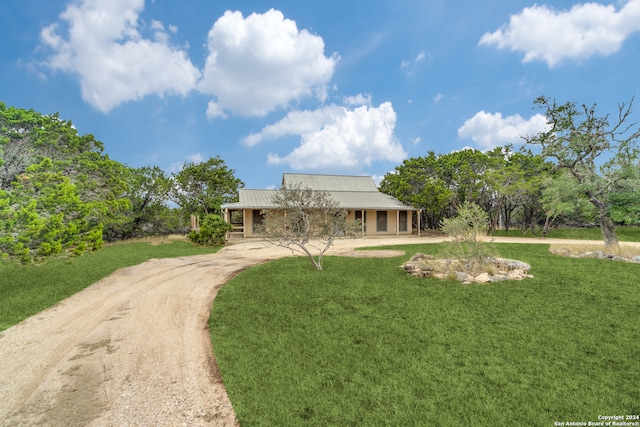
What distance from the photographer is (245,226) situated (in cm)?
2345

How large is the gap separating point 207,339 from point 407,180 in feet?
82.8

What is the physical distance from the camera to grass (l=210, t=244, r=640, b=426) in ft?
11.0

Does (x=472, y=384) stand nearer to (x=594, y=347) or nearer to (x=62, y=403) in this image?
(x=594, y=347)

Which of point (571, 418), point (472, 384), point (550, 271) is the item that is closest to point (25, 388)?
point (472, 384)

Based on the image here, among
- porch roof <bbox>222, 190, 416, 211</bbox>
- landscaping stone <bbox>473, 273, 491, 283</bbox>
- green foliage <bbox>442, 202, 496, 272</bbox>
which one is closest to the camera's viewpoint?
landscaping stone <bbox>473, 273, 491, 283</bbox>

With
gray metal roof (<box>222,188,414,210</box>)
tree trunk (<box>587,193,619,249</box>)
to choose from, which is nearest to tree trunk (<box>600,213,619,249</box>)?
tree trunk (<box>587,193,619,249</box>)

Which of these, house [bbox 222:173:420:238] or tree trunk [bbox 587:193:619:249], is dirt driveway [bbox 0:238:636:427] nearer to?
house [bbox 222:173:420:238]

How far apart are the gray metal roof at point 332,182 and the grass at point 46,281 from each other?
1626cm

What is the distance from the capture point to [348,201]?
25.4 meters

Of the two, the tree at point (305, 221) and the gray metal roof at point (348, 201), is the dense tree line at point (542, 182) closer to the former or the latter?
the gray metal roof at point (348, 201)

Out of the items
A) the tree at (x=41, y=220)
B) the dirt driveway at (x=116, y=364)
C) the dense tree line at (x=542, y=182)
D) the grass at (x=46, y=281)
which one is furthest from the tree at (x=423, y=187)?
the tree at (x=41, y=220)

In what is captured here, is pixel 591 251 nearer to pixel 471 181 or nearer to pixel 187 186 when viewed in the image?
pixel 471 181

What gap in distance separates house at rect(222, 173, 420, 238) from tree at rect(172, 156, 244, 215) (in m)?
2.56

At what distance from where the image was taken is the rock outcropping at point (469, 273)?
852 cm
